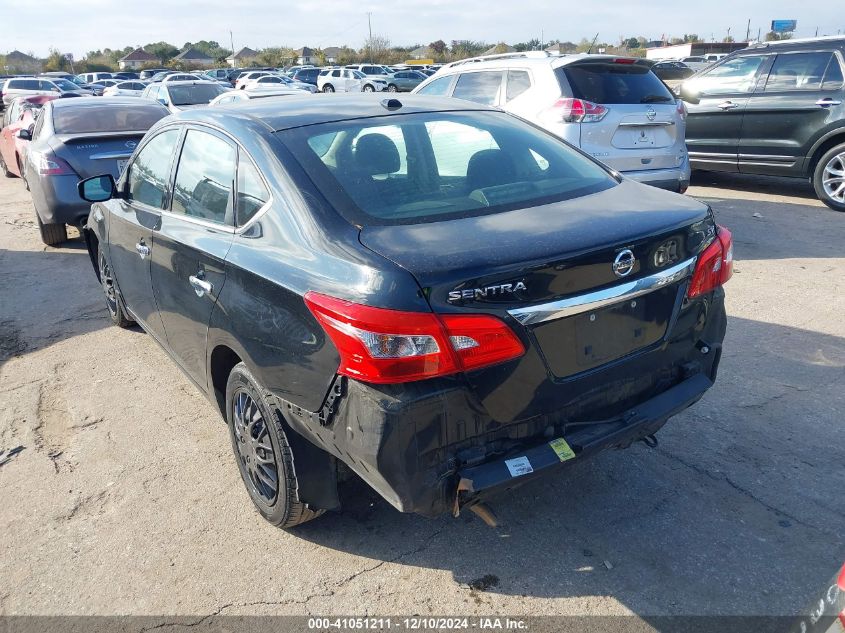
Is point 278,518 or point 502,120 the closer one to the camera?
point 278,518

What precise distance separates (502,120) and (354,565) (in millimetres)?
2280

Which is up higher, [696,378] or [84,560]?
[696,378]

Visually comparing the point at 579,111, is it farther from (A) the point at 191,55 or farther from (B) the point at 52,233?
(A) the point at 191,55

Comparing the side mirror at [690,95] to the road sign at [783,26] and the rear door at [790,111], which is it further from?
the road sign at [783,26]

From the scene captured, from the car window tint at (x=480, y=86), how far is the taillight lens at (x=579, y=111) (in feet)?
3.73

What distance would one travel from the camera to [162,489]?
3438mm

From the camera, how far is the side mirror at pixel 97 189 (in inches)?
171

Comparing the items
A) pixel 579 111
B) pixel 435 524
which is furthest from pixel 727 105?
pixel 435 524

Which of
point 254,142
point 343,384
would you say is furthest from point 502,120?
point 343,384

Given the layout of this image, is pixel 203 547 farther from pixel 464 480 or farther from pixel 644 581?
pixel 644 581

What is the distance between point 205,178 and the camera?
10.9 ft

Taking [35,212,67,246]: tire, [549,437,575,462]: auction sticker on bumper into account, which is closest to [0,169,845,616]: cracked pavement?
[549,437,575,462]: auction sticker on bumper

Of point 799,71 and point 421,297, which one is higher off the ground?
point 799,71

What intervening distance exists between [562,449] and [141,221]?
267 cm
